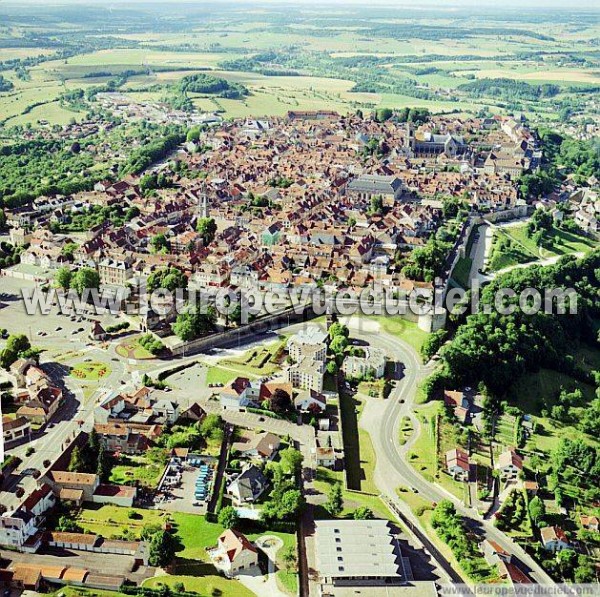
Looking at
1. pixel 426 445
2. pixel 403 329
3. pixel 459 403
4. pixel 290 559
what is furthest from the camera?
pixel 403 329

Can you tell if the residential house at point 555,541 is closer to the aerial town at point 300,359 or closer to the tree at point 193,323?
the aerial town at point 300,359

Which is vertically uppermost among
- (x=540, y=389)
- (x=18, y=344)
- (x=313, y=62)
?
(x=313, y=62)

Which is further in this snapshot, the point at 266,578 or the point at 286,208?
the point at 286,208

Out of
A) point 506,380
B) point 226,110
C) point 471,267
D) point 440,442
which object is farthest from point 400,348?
point 226,110

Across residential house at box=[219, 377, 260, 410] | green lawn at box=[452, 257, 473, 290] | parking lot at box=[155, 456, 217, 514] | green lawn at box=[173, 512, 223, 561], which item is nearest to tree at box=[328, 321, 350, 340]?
residential house at box=[219, 377, 260, 410]

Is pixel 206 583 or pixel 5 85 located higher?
pixel 5 85

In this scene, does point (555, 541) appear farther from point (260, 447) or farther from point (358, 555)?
point (260, 447)

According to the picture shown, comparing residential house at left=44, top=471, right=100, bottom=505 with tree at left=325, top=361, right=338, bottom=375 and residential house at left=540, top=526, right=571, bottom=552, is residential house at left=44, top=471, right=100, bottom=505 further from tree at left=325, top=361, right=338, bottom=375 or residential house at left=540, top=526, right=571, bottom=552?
residential house at left=540, top=526, right=571, bottom=552

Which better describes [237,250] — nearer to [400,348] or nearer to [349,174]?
[400,348]

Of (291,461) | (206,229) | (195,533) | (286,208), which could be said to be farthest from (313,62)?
(195,533)
